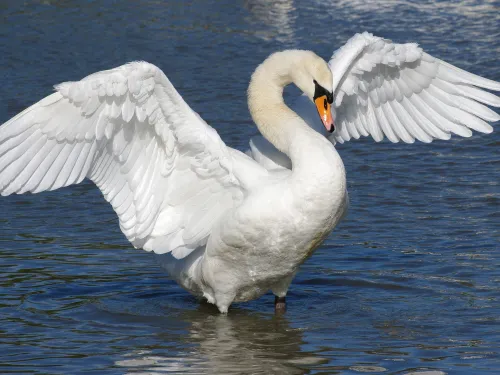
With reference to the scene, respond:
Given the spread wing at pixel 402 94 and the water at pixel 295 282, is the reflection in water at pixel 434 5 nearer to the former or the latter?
the water at pixel 295 282

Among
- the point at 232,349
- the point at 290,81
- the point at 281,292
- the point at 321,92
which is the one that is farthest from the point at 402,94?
the point at 232,349

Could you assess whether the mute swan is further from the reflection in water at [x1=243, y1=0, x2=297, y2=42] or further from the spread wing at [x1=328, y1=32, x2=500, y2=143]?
the reflection in water at [x1=243, y1=0, x2=297, y2=42]

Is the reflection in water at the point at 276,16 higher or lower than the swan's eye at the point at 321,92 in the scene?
lower

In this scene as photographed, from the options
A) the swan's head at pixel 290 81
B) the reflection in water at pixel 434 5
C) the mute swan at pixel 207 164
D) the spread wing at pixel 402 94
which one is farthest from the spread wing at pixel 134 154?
the reflection in water at pixel 434 5

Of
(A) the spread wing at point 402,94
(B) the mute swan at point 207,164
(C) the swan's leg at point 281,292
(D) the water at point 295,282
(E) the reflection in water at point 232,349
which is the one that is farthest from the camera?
(A) the spread wing at point 402,94

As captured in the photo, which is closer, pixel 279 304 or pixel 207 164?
pixel 207 164

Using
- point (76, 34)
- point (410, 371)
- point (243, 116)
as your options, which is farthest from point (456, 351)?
point (76, 34)

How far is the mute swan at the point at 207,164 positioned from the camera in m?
6.73

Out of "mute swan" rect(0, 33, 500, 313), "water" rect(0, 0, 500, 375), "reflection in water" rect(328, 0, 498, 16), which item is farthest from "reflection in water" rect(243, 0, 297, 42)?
"mute swan" rect(0, 33, 500, 313)

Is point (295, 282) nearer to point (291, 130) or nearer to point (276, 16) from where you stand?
point (291, 130)

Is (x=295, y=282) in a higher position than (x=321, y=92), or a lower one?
lower

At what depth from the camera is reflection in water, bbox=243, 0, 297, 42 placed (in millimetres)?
16453

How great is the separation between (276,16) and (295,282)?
383 inches

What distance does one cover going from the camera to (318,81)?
711 centimetres
